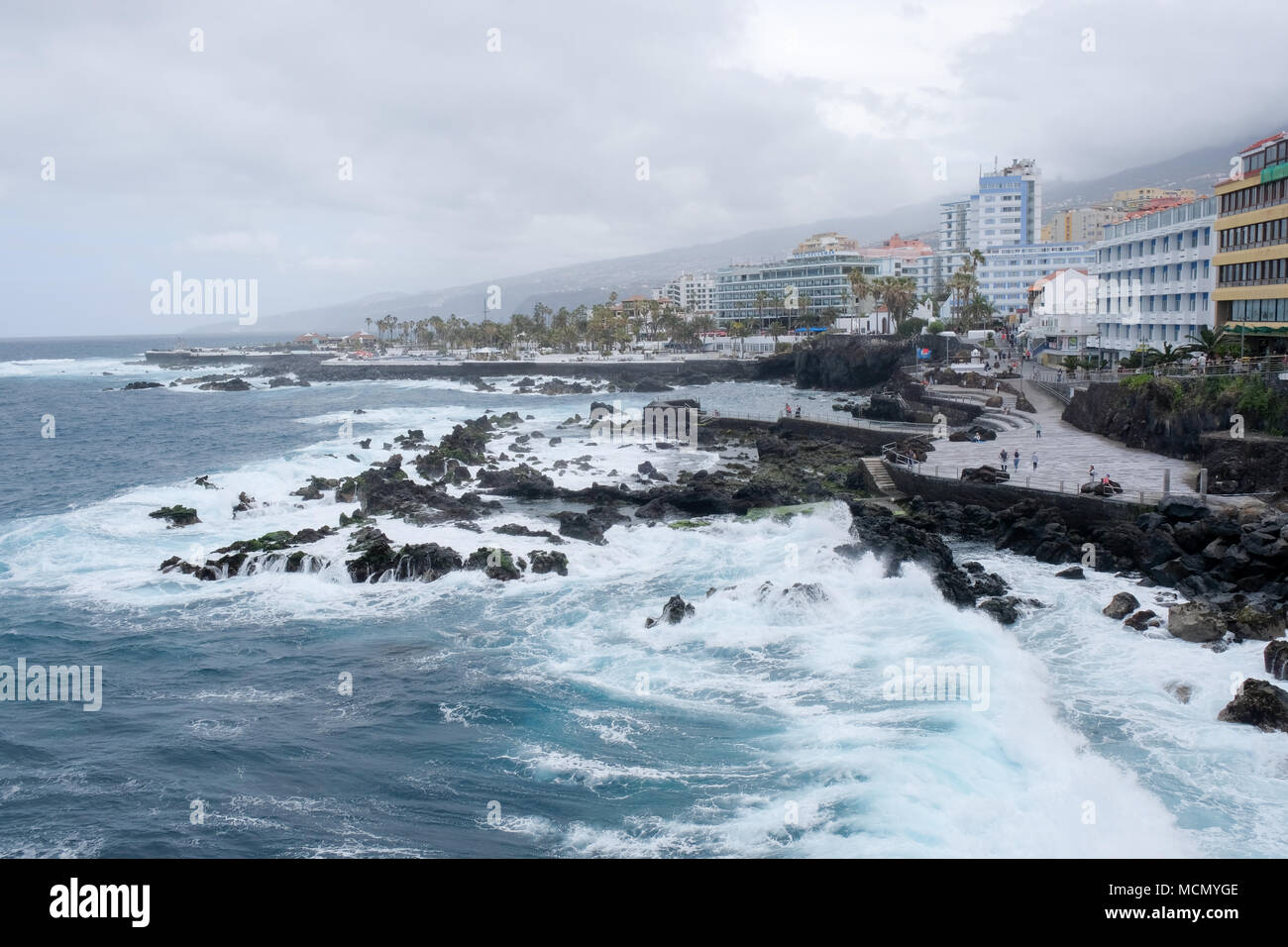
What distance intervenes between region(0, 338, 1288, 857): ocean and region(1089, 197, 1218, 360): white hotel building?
2780cm

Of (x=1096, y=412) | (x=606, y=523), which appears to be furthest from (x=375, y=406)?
(x=1096, y=412)

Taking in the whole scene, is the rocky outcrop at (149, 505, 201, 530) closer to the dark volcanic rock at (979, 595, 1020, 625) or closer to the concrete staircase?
the concrete staircase

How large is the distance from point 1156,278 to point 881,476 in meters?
25.7

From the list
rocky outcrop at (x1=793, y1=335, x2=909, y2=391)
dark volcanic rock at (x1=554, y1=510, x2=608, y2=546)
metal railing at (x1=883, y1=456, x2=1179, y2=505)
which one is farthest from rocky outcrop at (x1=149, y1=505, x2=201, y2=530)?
rocky outcrop at (x1=793, y1=335, x2=909, y2=391)

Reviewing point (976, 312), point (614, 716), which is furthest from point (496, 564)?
point (976, 312)

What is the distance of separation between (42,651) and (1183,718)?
28.6 metres

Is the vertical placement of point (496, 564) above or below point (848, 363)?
below

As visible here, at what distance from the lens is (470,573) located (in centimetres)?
3228

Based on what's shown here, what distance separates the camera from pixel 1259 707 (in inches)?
760

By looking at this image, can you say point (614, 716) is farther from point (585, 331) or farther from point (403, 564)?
point (585, 331)

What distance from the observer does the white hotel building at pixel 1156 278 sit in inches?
1981

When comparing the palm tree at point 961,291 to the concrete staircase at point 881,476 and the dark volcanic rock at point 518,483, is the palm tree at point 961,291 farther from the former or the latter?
the dark volcanic rock at point 518,483

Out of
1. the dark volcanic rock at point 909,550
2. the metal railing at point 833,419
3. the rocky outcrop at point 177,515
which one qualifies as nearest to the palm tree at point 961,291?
the metal railing at point 833,419

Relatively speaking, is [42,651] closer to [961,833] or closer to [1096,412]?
Answer: [961,833]
